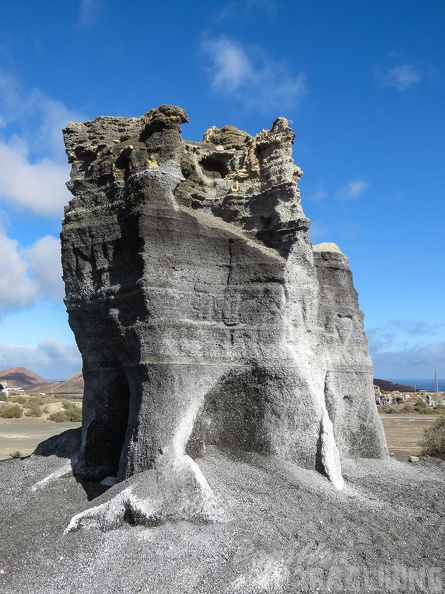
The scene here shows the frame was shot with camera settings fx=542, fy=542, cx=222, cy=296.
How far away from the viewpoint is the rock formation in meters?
8.15

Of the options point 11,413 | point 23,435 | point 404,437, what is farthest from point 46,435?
point 404,437

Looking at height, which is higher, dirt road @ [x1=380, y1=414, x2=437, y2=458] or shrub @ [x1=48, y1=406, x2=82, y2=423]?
shrub @ [x1=48, y1=406, x2=82, y2=423]

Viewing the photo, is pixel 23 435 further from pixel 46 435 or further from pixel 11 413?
pixel 11 413

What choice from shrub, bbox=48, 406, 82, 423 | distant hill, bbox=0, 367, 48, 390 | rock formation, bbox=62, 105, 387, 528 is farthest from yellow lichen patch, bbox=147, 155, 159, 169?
distant hill, bbox=0, 367, 48, 390

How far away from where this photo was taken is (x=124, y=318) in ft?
28.5

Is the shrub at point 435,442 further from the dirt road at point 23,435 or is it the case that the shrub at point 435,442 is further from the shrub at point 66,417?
the shrub at point 66,417

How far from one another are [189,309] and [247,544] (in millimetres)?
3730

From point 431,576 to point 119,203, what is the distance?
22.9ft

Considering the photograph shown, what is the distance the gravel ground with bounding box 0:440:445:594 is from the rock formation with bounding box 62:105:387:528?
672mm

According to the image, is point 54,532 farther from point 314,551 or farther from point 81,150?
point 81,150

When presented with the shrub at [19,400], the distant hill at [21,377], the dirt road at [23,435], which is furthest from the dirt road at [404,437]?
the distant hill at [21,377]

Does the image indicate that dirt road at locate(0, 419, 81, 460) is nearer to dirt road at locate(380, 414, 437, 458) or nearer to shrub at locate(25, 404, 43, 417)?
shrub at locate(25, 404, 43, 417)

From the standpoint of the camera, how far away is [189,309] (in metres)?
8.69

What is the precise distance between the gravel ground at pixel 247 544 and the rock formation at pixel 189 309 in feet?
2.20
